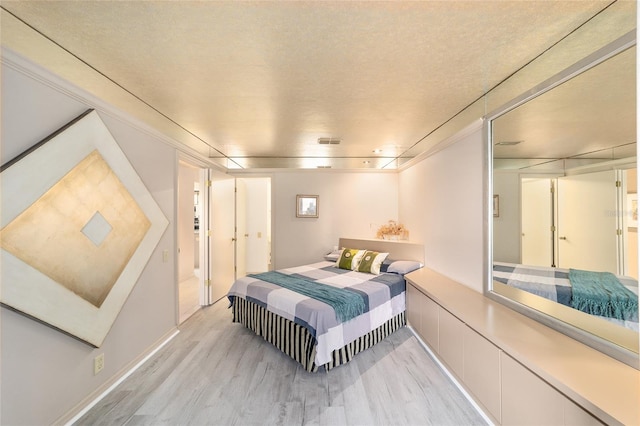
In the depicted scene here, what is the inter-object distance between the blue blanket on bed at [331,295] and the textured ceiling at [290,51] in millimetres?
2059

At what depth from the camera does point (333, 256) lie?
4.30 meters

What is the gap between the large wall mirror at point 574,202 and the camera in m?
1.19

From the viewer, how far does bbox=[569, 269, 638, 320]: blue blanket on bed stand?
1.19 meters

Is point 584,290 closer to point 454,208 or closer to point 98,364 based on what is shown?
point 454,208

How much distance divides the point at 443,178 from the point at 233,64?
2.72 m

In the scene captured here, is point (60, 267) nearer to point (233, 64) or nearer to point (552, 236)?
point (233, 64)

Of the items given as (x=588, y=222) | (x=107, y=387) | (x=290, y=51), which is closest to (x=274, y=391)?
(x=107, y=387)

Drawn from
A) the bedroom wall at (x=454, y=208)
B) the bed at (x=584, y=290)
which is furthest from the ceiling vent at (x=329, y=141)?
the bed at (x=584, y=290)

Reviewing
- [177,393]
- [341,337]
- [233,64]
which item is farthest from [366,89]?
[177,393]

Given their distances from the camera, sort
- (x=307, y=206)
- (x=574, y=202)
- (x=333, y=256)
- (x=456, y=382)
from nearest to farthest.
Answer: (x=574, y=202) < (x=456, y=382) < (x=333, y=256) < (x=307, y=206)

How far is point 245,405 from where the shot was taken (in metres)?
1.80

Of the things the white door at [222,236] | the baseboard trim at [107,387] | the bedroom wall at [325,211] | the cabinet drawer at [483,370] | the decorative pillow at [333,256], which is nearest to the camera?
the cabinet drawer at [483,370]

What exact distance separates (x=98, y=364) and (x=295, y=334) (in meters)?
1.68

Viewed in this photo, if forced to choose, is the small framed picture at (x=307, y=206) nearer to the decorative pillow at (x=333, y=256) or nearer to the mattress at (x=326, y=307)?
the decorative pillow at (x=333, y=256)
